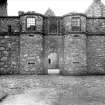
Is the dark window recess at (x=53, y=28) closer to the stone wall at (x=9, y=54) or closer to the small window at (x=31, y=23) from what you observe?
the small window at (x=31, y=23)

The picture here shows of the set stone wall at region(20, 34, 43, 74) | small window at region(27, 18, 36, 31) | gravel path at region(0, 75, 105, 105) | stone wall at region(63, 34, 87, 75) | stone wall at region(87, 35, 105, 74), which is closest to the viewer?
gravel path at region(0, 75, 105, 105)

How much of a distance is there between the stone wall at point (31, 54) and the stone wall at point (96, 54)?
5.97 metres

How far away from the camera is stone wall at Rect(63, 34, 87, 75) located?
1858 cm

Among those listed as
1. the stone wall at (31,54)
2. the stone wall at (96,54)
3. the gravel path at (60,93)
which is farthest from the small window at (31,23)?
the gravel path at (60,93)

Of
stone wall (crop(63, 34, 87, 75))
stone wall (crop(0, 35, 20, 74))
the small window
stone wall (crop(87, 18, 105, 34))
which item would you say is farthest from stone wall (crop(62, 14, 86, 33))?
stone wall (crop(0, 35, 20, 74))

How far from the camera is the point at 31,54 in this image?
61.9 ft

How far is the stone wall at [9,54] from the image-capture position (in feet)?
63.1

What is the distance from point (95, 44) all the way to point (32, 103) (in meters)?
15.5

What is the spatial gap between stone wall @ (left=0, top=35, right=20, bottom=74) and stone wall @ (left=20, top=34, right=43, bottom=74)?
0.87 meters

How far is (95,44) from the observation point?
20.0 metres

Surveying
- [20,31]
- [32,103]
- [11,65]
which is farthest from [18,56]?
[32,103]

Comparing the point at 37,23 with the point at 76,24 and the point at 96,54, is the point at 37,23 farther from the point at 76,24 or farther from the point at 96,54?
the point at 96,54

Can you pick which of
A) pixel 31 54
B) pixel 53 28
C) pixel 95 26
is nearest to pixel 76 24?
pixel 95 26

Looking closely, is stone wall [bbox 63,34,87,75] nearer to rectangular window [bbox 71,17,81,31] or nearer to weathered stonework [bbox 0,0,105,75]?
weathered stonework [bbox 0,0,105,75]
